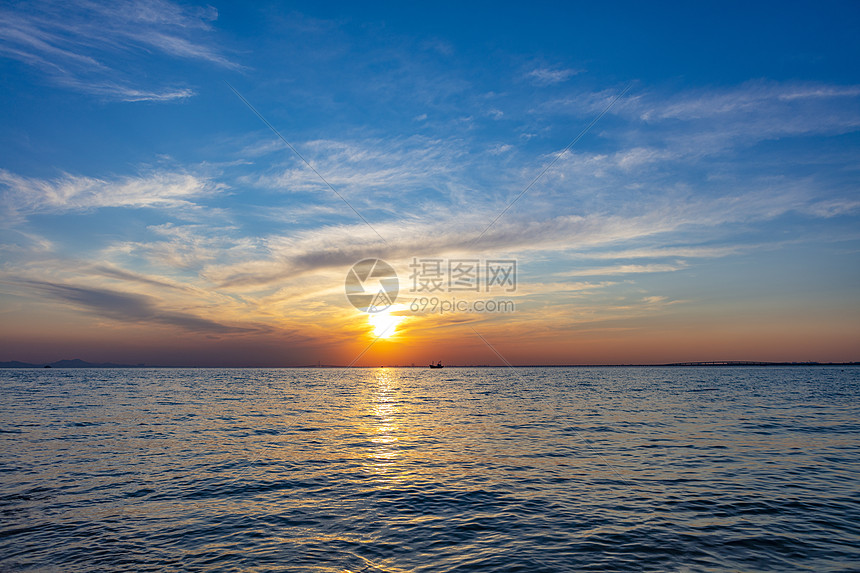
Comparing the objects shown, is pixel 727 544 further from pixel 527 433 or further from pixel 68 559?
pixel 527 433

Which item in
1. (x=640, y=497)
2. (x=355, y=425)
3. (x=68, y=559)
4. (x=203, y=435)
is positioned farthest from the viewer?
(x=355, y=425)

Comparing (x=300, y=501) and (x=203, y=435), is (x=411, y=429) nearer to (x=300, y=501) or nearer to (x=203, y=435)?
(x=203, y=435)

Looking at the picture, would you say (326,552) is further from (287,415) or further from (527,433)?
(287,415)

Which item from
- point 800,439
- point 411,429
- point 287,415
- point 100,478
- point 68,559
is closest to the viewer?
point 68,559

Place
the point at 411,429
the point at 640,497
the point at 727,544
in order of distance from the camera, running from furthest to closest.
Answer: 1. the point at 411,429
2. the point at 640,497
3. the point at 727,544

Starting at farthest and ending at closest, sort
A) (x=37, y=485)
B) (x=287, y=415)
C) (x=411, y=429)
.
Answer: (x=287, y=415), (x=411, y=429), (x=37, y=485)

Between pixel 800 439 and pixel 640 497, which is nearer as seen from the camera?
pixel 640 497

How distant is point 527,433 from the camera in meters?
32.8

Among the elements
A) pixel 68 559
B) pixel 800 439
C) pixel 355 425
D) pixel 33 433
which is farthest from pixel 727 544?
pixel 33 433

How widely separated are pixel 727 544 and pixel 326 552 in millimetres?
10745

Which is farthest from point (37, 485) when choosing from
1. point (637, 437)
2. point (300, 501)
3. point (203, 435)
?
point (637, 437)

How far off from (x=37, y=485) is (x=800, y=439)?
133ft

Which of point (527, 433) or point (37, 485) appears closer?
point (37, 485)

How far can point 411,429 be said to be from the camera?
36.2 meters
